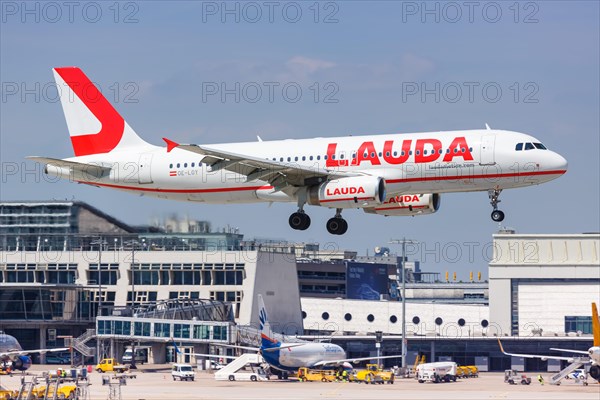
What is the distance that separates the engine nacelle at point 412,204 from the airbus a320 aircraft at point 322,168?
62 mm

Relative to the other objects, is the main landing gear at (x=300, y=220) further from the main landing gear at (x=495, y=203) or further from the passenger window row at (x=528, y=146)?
the passenger window row at (x=528, y=146)

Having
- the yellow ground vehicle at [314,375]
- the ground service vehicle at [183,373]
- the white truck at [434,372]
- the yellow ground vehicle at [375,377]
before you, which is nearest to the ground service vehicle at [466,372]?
the white truck at [434,372]

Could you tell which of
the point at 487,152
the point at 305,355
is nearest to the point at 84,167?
the point at 487,152

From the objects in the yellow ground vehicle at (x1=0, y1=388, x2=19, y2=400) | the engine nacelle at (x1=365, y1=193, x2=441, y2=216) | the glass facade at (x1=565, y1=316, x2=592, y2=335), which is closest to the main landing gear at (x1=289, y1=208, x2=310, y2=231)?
the engine nacelle at (x1=365, y1=193, x2=441, y2=216)

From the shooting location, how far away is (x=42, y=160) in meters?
72.8

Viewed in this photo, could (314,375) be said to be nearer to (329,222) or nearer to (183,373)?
(183,373)

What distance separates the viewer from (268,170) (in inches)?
2790

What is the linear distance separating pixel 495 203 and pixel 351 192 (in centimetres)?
832

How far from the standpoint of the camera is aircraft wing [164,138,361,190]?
225 feet

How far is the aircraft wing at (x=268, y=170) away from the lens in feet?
225

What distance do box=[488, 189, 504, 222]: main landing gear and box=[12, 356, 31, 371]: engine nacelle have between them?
57.2m

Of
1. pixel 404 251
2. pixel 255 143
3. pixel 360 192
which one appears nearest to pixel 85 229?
pixel 404 251

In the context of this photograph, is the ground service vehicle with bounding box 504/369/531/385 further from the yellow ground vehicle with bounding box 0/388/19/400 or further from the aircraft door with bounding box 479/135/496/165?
the yellow ground vehicle with bounding box 0/388/19/400

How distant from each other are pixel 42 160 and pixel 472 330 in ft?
307
